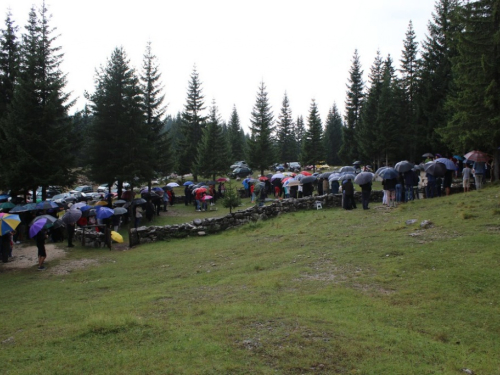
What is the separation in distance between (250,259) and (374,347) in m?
6.84

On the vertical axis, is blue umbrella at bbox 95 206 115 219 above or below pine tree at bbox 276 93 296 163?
below

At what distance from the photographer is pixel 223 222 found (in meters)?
18.4

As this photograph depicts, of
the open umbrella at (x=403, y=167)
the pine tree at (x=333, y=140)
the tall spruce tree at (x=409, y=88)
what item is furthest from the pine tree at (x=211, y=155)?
the pine tree at (x=333, y=140)

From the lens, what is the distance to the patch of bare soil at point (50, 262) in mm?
→ 13609

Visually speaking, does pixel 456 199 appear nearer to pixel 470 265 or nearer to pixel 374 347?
pixel 470 265

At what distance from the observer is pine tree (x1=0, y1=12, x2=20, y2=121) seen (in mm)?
24766

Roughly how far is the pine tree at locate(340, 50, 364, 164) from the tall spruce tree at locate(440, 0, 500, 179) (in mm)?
30671

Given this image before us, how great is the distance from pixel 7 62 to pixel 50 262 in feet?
55.9

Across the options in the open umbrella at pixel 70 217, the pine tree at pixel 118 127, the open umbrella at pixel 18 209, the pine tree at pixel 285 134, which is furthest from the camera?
the pine tree at pixel 285 134

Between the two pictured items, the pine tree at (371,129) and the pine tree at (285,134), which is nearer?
the pine tree at (371,129)

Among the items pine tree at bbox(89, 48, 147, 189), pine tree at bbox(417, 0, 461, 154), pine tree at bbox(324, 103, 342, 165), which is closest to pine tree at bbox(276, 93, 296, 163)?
pine tree at bbox(324, 103, 342, 165)

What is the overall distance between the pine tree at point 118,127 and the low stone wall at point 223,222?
9344mm

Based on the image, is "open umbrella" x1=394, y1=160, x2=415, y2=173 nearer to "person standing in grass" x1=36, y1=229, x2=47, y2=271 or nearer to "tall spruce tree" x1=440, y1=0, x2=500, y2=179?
"tall spruce tree" x1=440, y1=0, x2=500, y2=179

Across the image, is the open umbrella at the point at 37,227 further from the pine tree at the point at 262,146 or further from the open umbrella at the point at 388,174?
the pine tree at the point at 262,146
